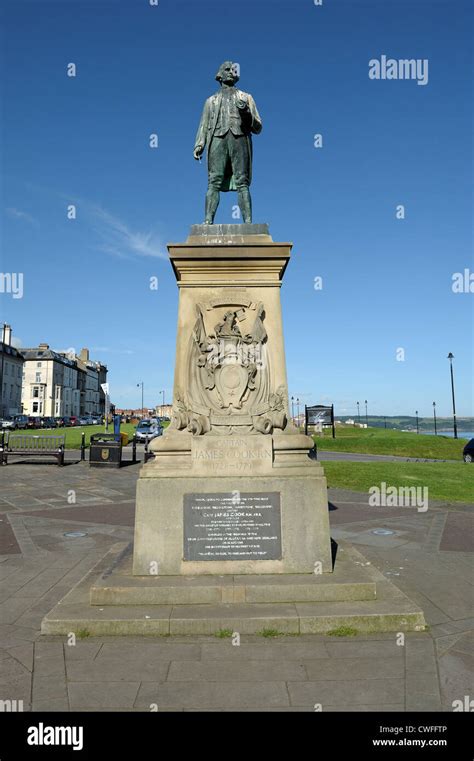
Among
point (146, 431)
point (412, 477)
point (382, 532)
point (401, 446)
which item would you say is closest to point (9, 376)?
point (146, 431)

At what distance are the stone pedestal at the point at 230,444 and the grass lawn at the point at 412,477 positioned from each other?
29.0 ft

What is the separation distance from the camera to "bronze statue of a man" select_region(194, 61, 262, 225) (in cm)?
669

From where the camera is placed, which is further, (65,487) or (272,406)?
(65,487)

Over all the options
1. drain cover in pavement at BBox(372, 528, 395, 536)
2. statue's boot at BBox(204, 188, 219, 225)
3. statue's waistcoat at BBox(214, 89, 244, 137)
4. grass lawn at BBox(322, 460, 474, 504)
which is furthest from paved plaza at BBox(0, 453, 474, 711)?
grass lawn at BBox(322, 460, 474, 504)

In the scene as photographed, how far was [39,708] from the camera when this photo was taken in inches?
128

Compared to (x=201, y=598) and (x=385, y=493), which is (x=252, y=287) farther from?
(x=385, y=493)

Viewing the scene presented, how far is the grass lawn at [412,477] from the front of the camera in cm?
1405

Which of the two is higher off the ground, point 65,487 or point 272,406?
point 272,406

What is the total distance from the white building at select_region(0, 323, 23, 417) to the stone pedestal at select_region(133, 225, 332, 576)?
85851mm

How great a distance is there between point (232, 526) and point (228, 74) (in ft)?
20.1

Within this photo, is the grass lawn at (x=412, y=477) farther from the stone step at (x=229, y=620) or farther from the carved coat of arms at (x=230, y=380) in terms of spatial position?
the stone step at (x=229, y=620)
